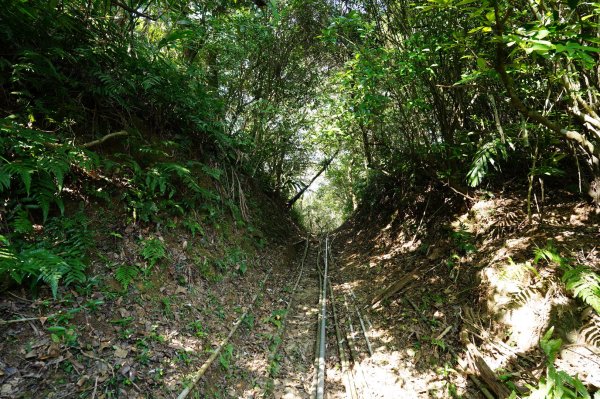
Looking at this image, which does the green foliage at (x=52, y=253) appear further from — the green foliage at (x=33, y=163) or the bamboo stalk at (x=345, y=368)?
the bamboo stalk at (x=345, y=368)

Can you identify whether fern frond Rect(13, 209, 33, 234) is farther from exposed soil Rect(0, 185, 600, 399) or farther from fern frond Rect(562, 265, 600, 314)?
fern frond Rect(562, 265, 600, 314)

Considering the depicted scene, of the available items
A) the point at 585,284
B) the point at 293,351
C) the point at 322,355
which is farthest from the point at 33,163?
the point at 585,284

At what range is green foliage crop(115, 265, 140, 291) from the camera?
3791 millimetres

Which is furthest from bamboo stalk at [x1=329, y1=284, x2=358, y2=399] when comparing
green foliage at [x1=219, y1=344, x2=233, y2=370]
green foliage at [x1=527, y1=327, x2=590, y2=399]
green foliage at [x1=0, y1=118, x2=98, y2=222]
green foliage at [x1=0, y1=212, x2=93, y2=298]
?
green foliage at [x1=0, y1=118, x2=98, y2=222]

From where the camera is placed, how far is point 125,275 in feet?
12.6

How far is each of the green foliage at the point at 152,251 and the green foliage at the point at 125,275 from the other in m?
0.33

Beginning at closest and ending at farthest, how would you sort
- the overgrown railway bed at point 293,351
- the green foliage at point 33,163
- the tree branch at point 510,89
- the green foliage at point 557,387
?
1. the tree branch at point 510,89
2. the green foliage at point 557,387
3. the green foliage at point 33,163
4. the overgrown railway bed at point 293,351

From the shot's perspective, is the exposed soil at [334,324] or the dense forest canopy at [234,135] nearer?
the exposed soil at [334,324]

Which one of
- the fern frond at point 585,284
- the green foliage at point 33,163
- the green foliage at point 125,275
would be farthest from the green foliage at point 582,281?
the green foliage at point 33,163

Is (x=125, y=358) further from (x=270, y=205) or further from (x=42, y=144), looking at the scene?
(x=270, y=205)

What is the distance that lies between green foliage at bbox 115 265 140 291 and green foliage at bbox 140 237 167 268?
326 mm

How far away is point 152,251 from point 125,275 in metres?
0.59

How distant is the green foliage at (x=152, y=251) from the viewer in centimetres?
433

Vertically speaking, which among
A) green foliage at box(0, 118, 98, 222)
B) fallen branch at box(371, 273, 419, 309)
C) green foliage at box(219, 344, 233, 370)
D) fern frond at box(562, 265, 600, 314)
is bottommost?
green foliage at box(219, 344, 233, 370)
